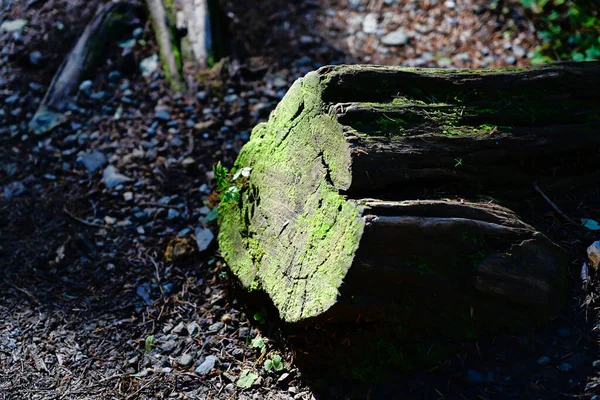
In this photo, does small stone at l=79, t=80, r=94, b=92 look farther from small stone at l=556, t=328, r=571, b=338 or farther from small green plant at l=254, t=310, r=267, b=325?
small stone at l=556, t=328, r=571, b=338

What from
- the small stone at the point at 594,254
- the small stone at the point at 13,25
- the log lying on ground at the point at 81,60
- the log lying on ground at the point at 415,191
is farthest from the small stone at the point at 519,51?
the small stone at the point at 13,25

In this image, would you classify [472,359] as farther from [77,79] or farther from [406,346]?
[77,79]

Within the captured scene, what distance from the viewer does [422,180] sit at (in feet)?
9.69

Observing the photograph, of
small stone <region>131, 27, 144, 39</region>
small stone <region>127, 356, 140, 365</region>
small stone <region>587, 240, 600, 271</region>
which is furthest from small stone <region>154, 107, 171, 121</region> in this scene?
small stone <region>587, 240, 600, 271</region>

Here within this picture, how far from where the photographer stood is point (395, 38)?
21.2ft

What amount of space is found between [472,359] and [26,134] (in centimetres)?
455

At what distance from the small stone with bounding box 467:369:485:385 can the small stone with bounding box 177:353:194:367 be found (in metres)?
1.69

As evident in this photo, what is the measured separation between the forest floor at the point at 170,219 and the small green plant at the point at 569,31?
0.17 meters

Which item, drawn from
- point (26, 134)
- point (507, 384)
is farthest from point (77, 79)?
point (507, 384)

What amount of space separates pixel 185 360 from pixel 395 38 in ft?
15.4

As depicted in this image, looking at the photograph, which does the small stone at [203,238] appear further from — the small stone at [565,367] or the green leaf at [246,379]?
the small stone at [565,367]

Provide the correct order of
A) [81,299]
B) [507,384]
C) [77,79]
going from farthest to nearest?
[77,79], [81,299], [507,384]

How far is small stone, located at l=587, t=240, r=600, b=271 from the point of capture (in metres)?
2.98

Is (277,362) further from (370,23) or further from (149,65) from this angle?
(370,23)
